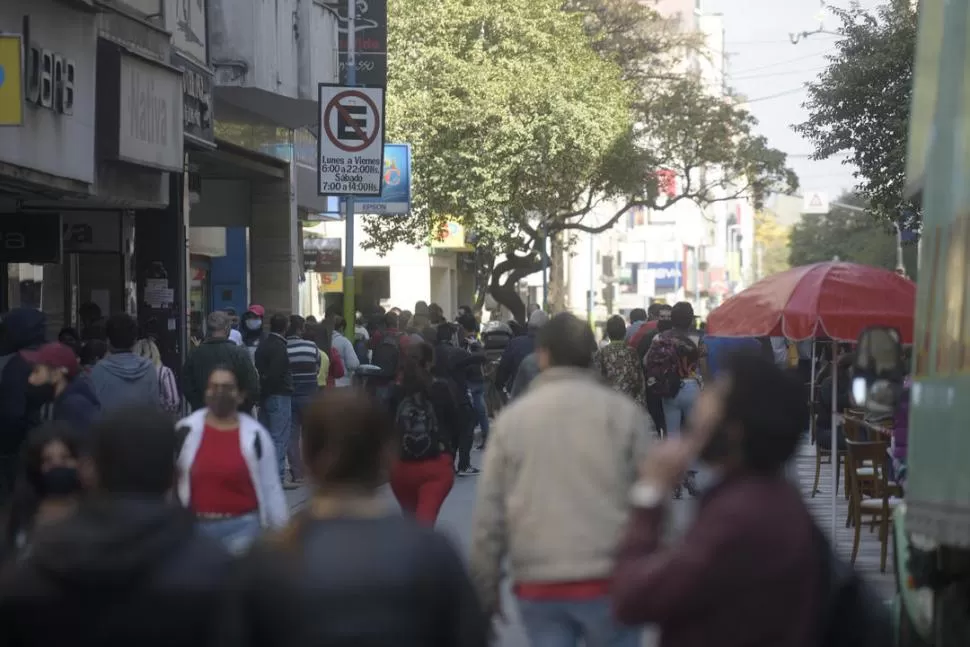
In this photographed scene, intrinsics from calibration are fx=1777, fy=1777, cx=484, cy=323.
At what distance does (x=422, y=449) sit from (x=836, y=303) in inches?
224

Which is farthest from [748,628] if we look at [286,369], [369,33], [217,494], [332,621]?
[369,33]

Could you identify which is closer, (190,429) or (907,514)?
(907,514)

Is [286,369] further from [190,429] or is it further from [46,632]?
[46,632]

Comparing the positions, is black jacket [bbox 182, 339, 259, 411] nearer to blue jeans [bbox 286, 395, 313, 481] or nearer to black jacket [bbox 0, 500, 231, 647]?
blue jeans [bbox 286, 395, 313, 481]

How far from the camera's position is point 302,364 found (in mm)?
17281

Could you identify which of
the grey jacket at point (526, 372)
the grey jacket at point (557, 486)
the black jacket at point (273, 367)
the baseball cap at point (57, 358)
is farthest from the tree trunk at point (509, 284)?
the grey jacket at point (557, 486)

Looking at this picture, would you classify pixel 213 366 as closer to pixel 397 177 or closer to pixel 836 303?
pixel 836 303

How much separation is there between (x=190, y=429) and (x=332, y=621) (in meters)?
4.19

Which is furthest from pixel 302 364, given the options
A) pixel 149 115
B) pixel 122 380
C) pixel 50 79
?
pixel 122 380

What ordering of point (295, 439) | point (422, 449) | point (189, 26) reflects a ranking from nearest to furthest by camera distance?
point (422, 449) → point (295, 439) → point (189, 26)

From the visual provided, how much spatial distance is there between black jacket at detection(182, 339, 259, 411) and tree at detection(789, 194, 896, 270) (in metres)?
40.7

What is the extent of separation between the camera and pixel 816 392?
2200cm

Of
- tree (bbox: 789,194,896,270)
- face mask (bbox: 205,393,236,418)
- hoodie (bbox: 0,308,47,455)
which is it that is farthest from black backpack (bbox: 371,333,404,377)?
tree (bbox: 789,194,896,270)

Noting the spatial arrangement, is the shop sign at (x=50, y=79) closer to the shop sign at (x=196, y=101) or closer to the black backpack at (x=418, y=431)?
the shop sign at (x=196, y=101)
